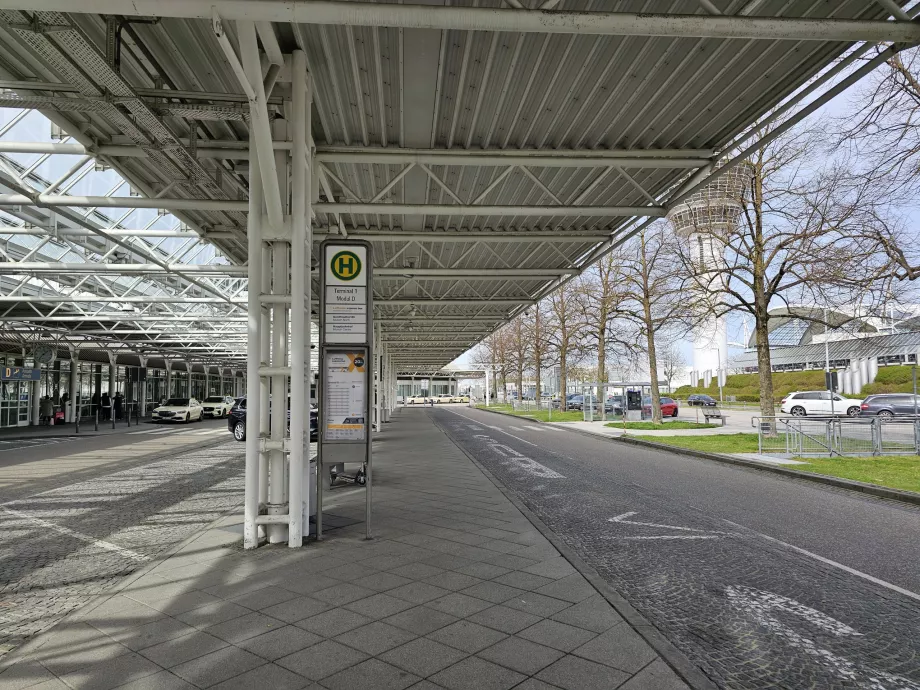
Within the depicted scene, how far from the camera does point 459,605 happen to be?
15.8ft

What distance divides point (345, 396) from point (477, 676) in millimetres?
3977

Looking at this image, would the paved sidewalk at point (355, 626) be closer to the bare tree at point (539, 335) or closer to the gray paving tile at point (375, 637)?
the gray paving tile at point (375, 637)

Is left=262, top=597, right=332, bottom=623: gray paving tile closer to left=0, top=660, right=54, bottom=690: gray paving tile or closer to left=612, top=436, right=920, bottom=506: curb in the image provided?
left=0, top=660, right=54, bottom=690: gray paving tile

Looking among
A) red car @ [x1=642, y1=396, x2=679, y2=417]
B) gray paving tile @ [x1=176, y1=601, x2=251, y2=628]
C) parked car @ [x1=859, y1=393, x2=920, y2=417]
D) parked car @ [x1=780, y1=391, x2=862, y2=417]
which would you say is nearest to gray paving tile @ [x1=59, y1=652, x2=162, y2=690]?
gray paving tile @ [x1=176, y1=601, x2=251, y2=628]

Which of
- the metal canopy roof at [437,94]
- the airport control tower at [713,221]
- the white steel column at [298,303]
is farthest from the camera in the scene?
the airport control tower at [713,221]

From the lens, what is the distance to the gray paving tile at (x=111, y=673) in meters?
3.51

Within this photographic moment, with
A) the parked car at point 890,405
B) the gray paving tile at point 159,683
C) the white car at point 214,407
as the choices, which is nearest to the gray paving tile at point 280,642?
the gray paving tile at point 159,683

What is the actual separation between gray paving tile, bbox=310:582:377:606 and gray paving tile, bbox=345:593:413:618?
87mm

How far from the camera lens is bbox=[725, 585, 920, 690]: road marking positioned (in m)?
3.67

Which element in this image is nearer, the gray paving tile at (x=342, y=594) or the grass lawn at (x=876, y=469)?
the gray paving tile at (x=342, y=594)

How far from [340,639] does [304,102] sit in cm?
529

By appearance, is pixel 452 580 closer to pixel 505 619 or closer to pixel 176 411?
pixel 505 619

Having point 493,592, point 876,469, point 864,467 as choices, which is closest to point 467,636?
point 493,592

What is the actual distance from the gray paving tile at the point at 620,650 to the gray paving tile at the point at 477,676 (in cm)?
57
